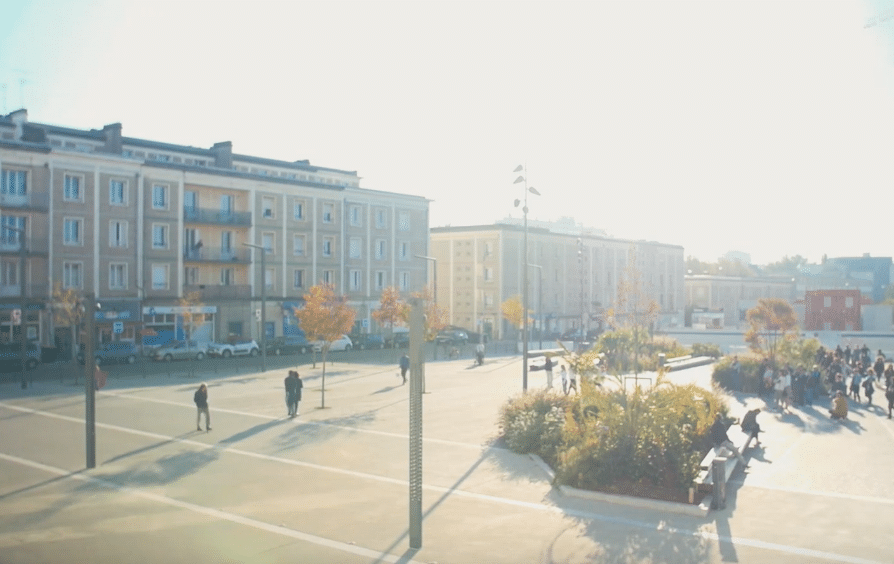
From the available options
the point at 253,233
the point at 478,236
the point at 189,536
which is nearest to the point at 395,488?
the point at 189,536

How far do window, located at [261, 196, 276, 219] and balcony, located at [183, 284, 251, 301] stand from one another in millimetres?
5461

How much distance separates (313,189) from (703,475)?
48426 mm

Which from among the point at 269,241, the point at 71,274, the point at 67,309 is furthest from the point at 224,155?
the point at 67,309

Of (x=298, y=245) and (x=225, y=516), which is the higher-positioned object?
(x=298, y=245)

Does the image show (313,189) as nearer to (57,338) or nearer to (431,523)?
(57,338)

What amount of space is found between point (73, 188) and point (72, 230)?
2542 millimetres

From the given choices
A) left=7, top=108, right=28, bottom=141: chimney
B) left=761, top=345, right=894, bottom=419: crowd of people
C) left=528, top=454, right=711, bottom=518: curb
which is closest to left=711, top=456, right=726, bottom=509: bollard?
left=528, top=454, right=711, bottom=518: curb

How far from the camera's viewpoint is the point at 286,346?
5112 centimetres

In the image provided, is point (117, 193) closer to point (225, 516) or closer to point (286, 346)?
point (286, 346)

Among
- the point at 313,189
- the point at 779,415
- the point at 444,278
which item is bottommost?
the point at 779,415

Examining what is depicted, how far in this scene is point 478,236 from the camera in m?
76.2

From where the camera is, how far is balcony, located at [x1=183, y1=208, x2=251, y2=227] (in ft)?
172

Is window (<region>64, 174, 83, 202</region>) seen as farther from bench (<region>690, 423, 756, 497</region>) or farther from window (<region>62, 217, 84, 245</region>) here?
bench (<region>690, 423, 756, 497</region>)

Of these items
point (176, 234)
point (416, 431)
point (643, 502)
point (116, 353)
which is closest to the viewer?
point (416, 431)
